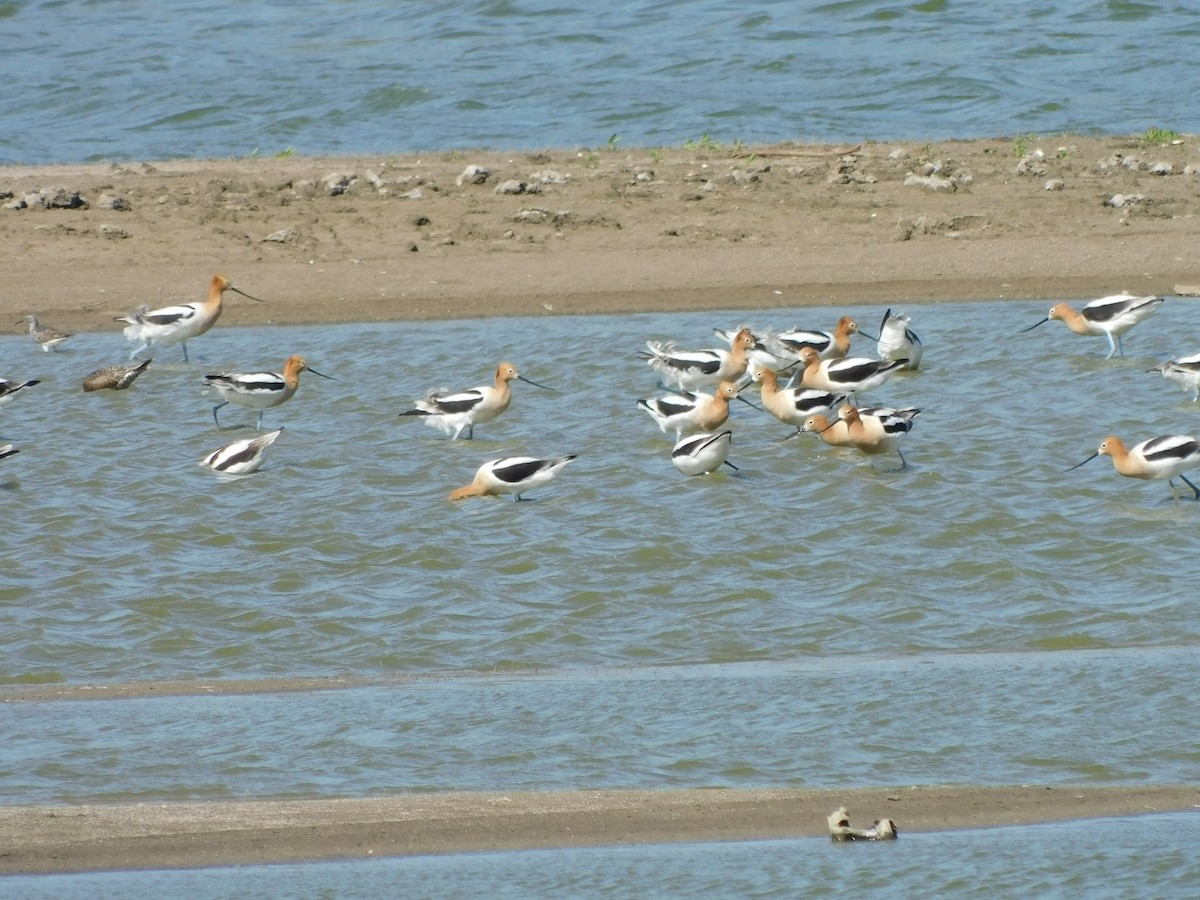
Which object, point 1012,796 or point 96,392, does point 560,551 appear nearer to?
point 1012,796

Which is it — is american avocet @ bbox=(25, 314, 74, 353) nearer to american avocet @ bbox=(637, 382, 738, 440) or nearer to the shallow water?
american avocet @ bbox=(637, 382, 738, 440)

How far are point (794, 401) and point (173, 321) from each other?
4595mm

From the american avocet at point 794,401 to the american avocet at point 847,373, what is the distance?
0.10m

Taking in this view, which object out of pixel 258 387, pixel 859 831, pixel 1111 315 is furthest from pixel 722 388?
pixel 859 831

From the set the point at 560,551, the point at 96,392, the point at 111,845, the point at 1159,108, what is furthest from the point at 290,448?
the point at 1159,108

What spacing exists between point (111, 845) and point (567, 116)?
15.4 metres

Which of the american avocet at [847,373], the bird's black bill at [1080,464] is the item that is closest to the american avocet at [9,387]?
the american avocet at [847,373]

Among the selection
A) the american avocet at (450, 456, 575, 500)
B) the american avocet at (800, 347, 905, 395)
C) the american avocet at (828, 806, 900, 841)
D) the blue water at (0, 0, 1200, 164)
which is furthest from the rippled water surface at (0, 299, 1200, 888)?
the blue water at (0, 0, 1200, 164)

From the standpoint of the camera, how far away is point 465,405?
10.9 metres

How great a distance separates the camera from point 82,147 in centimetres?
1953

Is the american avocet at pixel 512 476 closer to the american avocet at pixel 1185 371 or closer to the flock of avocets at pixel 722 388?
the flock of avocets at pixel 722 388

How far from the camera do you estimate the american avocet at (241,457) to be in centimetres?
1031

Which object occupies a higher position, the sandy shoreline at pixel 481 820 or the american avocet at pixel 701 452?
the sandy shoreline at pixel 481 820

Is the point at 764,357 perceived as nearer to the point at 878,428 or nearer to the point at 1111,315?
the point at 878,428
